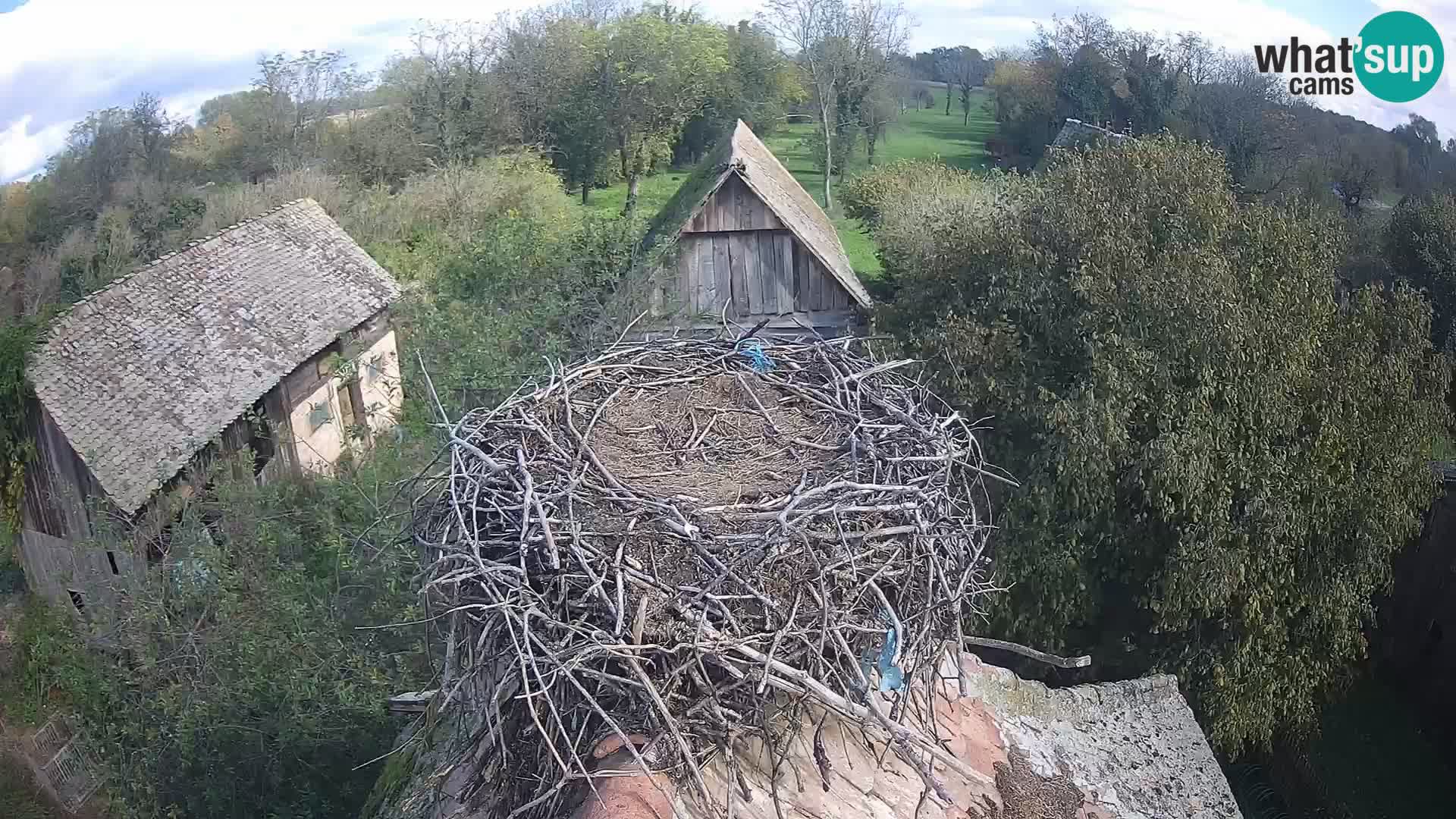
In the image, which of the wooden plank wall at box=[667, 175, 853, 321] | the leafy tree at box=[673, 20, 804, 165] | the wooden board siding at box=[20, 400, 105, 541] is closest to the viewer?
the wooden board siding at box=[20, 400, 105, 541]

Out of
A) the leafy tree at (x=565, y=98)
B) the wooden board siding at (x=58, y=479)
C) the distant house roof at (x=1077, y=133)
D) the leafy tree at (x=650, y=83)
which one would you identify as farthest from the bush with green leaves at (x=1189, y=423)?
the leafy tree at (x=565, y=98)

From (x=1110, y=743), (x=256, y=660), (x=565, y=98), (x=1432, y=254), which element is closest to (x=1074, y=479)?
(x=1110, y=743)

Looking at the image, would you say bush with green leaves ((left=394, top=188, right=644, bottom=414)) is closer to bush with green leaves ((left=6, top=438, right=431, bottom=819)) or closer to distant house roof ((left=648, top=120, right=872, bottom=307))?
distant house roof ((left=648, top=120, right=872, bottom=307))

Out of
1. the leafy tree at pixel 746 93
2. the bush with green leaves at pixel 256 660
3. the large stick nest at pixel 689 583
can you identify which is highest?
the leafy tree at pixel 746 93

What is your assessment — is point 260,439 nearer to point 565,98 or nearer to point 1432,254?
point 1432,254

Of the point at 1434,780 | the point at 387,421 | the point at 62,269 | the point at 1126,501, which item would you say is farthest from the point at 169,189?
the point at 1434,780

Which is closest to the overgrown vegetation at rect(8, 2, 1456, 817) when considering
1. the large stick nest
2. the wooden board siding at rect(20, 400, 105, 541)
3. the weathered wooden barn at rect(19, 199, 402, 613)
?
the wooden board siding at rect(20, 400, 105, 541)

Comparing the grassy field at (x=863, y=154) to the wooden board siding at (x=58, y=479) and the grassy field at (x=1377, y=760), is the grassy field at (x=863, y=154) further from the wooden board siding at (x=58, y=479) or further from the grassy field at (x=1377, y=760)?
the wooden board siding at (x=58, y=479)
